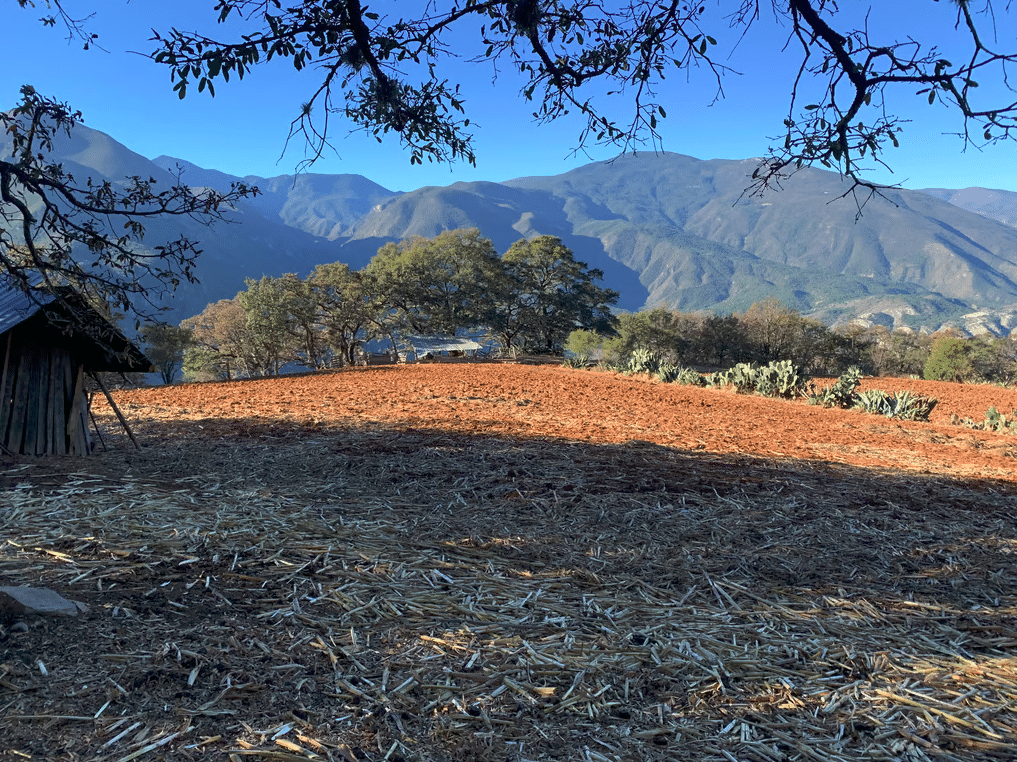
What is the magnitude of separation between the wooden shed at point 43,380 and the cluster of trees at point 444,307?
2275cm

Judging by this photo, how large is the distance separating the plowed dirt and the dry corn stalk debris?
116 inches

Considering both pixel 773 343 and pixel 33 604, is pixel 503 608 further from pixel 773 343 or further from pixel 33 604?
pixel 773 343

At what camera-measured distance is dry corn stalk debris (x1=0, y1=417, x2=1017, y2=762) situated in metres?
2.29

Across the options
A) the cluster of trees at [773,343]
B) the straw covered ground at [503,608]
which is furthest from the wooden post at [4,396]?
the cluster of trees at [773,343]

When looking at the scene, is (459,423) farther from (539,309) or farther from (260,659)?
(539,309)

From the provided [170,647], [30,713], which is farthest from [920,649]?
[30,713]

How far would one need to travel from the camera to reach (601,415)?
11391 mm

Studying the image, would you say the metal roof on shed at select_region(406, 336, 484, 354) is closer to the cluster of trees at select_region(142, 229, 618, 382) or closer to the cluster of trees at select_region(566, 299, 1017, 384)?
the cluster of trees at select_region(142, 229, 618, 382)

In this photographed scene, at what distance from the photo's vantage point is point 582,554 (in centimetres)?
429

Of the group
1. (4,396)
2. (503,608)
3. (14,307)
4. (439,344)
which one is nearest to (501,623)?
(503,608)

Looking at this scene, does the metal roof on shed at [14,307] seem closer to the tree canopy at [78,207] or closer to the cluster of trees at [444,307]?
the tree canopy at [78,207]

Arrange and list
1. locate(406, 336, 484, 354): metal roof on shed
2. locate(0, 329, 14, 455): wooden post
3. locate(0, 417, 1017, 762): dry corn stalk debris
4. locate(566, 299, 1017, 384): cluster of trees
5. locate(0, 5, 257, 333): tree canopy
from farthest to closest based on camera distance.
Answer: locate(566, 299, 1017, 384): cluster of trees < locate(406, 336, 484, 354): metal roof on shed < locate(0, 329, 14, 455): wooden post < locate(0, 5, 257, 333): tree canopy < locate(0, 417, 1017, 762): dry corn stalk debris

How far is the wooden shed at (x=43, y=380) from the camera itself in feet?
20.5

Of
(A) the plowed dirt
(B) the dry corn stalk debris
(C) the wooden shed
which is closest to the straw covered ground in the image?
(B) the dry corn stalk debris
